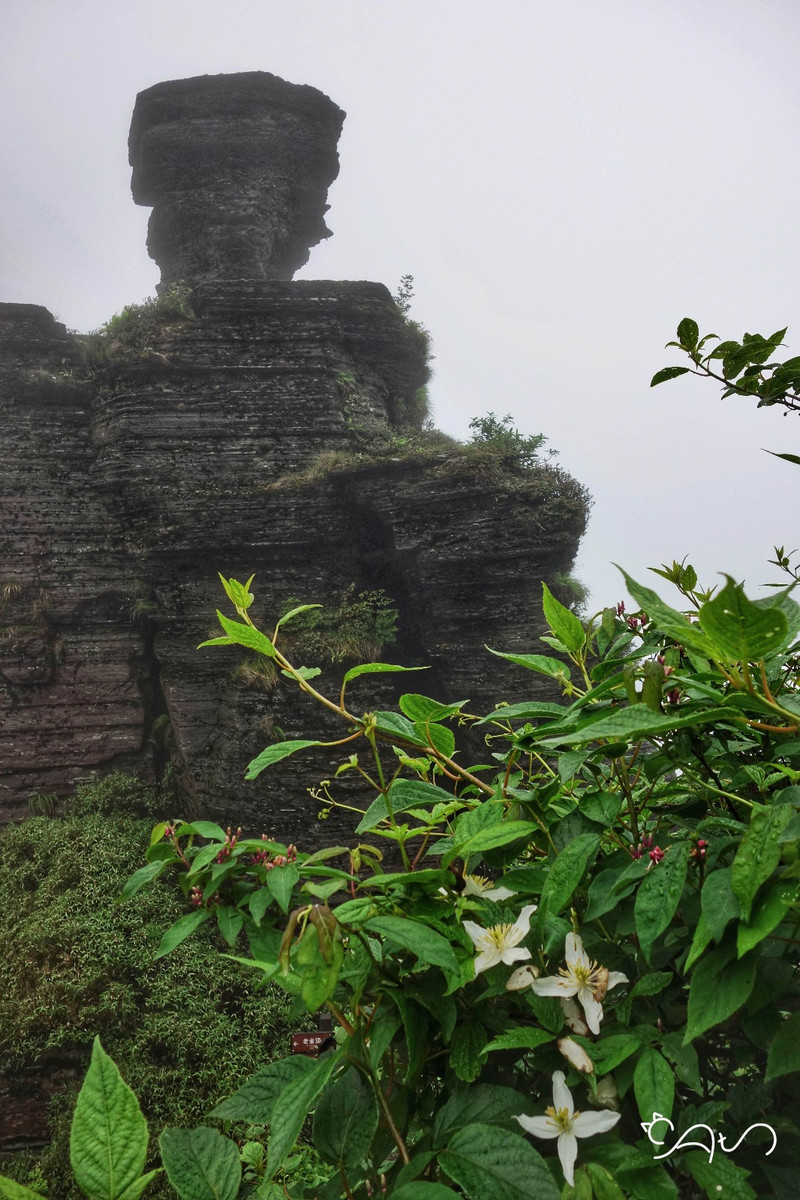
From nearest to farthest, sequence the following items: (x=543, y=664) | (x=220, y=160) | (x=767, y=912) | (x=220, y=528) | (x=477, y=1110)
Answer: (x=767, y=912) → (x=477, y=1110) → (x=543, y=664) → (x=220, y=528) → (x=220, y=160)

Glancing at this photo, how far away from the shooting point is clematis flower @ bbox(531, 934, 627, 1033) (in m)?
0.59


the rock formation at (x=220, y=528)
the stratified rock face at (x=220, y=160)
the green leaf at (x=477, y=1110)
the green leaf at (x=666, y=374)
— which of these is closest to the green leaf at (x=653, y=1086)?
the green leaf at (x=477, y=1110)

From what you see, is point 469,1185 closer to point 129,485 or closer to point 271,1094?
point 271,1094

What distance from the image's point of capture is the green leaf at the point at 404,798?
0.72 m

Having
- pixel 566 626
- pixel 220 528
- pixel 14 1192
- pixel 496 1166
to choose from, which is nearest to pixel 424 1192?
pixel 496 1166

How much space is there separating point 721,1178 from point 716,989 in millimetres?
137

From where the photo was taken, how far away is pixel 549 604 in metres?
0.81

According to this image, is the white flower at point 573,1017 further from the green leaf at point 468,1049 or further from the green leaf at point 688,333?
the green leaf at point 688,333

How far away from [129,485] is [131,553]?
862mm

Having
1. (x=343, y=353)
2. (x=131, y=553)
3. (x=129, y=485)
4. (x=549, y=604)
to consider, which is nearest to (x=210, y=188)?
(x=343, y=353)

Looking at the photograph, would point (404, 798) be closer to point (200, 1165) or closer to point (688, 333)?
point (200, 1165)

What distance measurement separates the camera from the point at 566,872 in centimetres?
59

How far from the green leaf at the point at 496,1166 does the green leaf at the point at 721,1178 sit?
0.39ft

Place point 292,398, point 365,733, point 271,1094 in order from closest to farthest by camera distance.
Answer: point 271,1094, point 365,733, point 292,398
